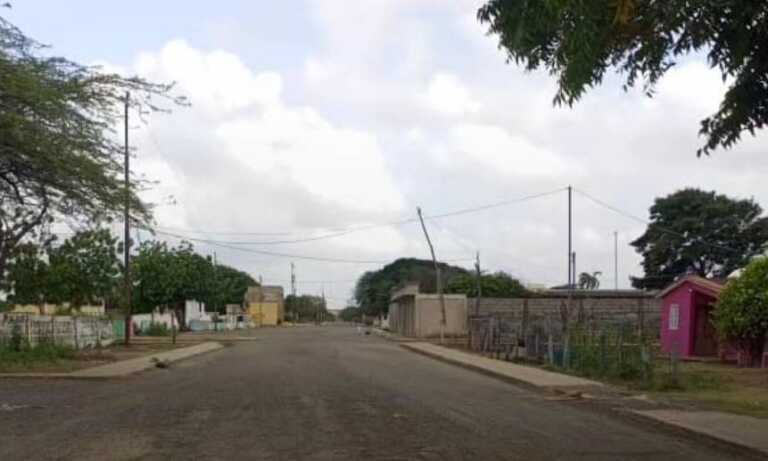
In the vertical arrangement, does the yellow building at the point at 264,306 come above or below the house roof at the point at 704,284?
below

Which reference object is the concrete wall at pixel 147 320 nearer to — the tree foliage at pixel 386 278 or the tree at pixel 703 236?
the tree at pixel 703 236

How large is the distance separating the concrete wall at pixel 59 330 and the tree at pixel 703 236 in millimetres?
43392

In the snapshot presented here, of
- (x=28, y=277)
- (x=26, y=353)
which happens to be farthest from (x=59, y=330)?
(x=26, y=353)

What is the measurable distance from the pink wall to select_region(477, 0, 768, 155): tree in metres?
28.1

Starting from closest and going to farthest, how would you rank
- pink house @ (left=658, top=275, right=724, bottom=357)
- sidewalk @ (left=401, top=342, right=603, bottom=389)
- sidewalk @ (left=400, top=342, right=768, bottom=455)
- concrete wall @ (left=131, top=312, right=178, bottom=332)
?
sidewalk @ (left=400, top=342, right=768, bottom=455)
sidewalk @ (left=401, top=342, right=603, bottom=389)
pink house @ (left=658, top=275, right=724, bottom=357)
concrete wall @ (left=131, top=312, right=178, bottom=332)

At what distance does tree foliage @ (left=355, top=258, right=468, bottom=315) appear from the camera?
132m

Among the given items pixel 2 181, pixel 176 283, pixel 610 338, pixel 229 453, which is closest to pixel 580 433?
pixel 229 453

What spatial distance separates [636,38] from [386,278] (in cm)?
13662

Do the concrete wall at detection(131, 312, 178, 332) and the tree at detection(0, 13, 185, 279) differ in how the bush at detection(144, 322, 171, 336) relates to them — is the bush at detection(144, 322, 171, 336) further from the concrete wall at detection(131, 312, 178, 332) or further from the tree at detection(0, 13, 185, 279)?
the tree at detection(0, 13, 185, 279)

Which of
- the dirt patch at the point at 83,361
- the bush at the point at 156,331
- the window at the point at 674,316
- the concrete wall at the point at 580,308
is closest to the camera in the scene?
the dirt patch at the point at 83,361

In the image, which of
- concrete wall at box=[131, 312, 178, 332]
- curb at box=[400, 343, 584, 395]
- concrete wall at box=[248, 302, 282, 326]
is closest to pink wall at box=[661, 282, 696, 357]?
curb at box=[400, 343, 584, 395]

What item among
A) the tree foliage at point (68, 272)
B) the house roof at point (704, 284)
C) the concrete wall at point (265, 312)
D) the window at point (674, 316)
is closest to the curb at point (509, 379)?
the window at point (674, 316)

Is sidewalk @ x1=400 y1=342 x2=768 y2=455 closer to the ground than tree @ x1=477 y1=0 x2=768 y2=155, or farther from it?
closer to the ground

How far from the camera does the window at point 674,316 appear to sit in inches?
1519
